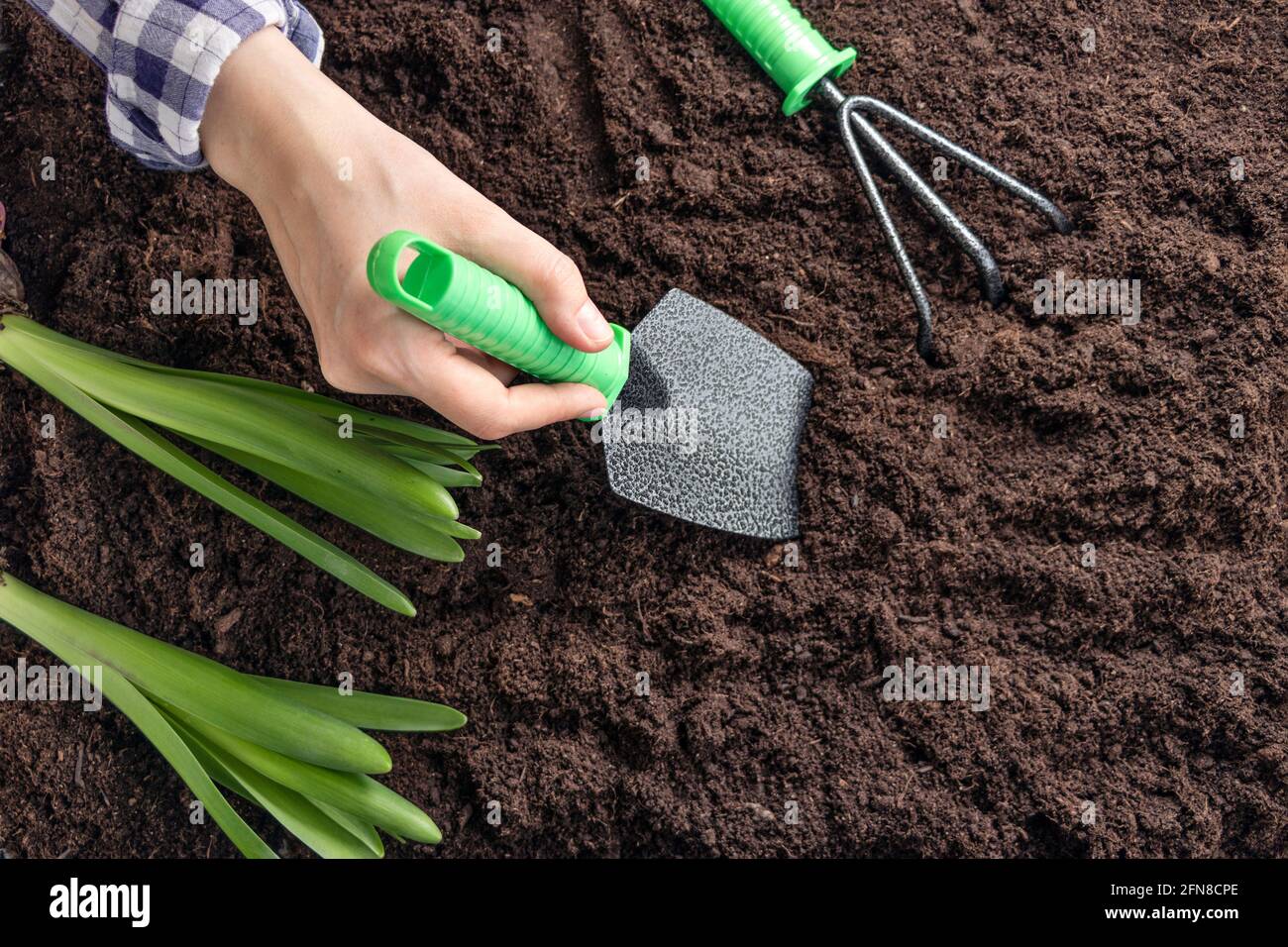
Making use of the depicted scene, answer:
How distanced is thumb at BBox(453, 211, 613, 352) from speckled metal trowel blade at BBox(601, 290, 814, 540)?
276 millimetres

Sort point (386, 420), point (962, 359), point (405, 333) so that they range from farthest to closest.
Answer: point (962, 359)
point (386, 420)
point (405, 333)

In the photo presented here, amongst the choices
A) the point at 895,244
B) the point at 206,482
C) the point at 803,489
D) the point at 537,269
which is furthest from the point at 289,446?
the point at 895,244

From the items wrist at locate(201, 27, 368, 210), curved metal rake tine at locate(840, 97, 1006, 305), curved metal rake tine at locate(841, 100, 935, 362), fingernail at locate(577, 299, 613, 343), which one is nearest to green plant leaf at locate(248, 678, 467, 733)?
fingernail at locate(577, 299, 613, 343)

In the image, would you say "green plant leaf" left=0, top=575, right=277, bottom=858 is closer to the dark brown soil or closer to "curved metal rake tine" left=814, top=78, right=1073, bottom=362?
the dark brown soil

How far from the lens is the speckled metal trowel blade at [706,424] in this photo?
4.09ft

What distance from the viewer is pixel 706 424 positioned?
4.19 ft

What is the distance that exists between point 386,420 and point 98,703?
0.54 meters

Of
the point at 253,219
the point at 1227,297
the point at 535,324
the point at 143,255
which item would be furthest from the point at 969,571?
the point at 143,255

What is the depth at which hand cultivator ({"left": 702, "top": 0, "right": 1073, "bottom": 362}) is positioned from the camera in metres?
1.30

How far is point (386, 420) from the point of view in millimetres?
1198

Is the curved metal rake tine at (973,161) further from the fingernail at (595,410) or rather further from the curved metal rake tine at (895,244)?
the fingernail at (595,410)

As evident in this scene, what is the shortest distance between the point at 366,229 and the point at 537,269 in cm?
17

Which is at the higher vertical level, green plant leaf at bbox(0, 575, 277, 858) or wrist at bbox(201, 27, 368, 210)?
wrist at bbox(201, 27, 368, 210)

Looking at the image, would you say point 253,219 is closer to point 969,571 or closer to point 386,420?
point 386,420
